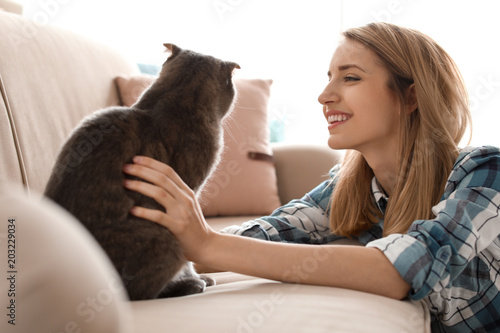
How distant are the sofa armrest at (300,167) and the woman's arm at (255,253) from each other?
121 centimetres

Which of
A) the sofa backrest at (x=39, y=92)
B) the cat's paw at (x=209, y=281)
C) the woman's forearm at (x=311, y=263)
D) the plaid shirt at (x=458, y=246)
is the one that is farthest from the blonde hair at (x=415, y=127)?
the sofa backrest at (x=39, y=92)

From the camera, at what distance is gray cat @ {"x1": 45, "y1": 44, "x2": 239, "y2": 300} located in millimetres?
744

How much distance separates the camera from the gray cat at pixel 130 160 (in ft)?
2.44

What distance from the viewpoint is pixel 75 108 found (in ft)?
4.89

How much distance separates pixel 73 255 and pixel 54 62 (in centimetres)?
125

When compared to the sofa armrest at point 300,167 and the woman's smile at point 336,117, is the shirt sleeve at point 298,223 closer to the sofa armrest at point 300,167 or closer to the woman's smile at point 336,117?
the woman's smile at point 336,117

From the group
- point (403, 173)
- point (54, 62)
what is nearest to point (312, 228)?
point (403, 173)

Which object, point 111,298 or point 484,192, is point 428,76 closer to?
point 484,192

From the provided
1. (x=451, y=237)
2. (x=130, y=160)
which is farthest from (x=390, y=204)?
(x=130, y=160)

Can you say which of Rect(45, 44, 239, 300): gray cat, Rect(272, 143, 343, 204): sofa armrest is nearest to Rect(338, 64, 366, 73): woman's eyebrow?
Rect(45, 44, 239, 300): gray cat

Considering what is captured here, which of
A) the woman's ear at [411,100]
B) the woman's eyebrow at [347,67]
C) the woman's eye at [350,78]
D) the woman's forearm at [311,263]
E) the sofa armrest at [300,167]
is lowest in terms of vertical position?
the sofa armrest at [300,167]

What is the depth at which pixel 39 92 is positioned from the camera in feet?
4.47

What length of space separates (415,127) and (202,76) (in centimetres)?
64

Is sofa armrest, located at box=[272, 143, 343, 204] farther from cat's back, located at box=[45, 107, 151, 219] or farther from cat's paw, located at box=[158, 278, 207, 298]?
cat's back, located at box=[45, 107, 151, 219]
